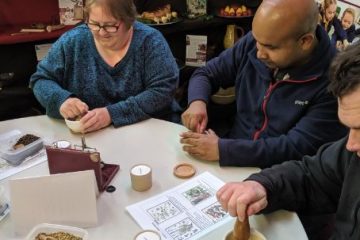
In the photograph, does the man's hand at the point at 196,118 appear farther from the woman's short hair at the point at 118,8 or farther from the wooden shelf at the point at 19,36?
the wooden shelf at the point at 19,36

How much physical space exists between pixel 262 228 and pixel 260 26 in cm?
72

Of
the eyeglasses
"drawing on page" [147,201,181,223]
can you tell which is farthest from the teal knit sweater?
"drawing on page" [147,201,181,223]

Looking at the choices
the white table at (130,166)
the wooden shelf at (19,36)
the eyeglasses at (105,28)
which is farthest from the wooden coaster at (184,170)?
the wooden shelf at (19,36)

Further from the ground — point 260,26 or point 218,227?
point 260,26

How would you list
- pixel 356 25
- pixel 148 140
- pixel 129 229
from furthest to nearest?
pixel 356 25 < pixel 148 140 < pixel 129 229

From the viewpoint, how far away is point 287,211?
4.17 feet

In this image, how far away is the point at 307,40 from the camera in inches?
60.4

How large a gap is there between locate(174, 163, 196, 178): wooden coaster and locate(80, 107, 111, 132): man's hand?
1.34 ft

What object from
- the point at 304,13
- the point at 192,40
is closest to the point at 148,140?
the point at 304,13

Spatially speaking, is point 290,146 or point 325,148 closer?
point 325,148

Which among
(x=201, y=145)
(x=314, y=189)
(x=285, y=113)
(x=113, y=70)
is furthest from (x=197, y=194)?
(x=113, y=70)

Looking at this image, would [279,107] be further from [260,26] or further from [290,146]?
[260,26]

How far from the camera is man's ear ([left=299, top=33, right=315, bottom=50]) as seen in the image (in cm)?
152

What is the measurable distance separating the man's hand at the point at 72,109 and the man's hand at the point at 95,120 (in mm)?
31
